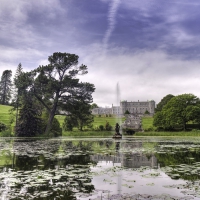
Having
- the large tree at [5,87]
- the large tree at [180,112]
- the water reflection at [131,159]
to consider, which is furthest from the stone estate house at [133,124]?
the large tree at [5,87]

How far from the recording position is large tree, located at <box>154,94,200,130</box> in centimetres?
6212

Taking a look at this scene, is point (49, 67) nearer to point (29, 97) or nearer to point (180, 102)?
point (29, 97)

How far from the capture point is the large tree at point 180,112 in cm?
6212

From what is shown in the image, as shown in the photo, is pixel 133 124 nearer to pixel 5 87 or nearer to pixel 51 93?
pixel 51 93

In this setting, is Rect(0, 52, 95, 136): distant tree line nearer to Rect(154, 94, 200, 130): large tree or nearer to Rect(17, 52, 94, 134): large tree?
Rect(17, 52, 94, 134): large tree

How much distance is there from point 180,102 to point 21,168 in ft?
207

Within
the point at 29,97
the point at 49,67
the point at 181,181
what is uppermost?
the point at 49,67

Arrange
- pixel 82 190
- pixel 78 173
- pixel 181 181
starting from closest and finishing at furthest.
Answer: pixel 82 190 → pixel 181 181 → pixel 78 173

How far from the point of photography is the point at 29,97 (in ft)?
147

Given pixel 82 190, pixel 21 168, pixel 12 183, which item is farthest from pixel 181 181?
pixel 21 168

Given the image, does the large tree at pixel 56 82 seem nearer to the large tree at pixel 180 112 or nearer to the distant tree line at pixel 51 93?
the distant tree line at pixel 51 93

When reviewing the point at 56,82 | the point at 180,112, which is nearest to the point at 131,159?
the point at 56,82

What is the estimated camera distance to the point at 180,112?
64.8 meters

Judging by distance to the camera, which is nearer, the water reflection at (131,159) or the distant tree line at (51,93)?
the water reflection at (131,159)
